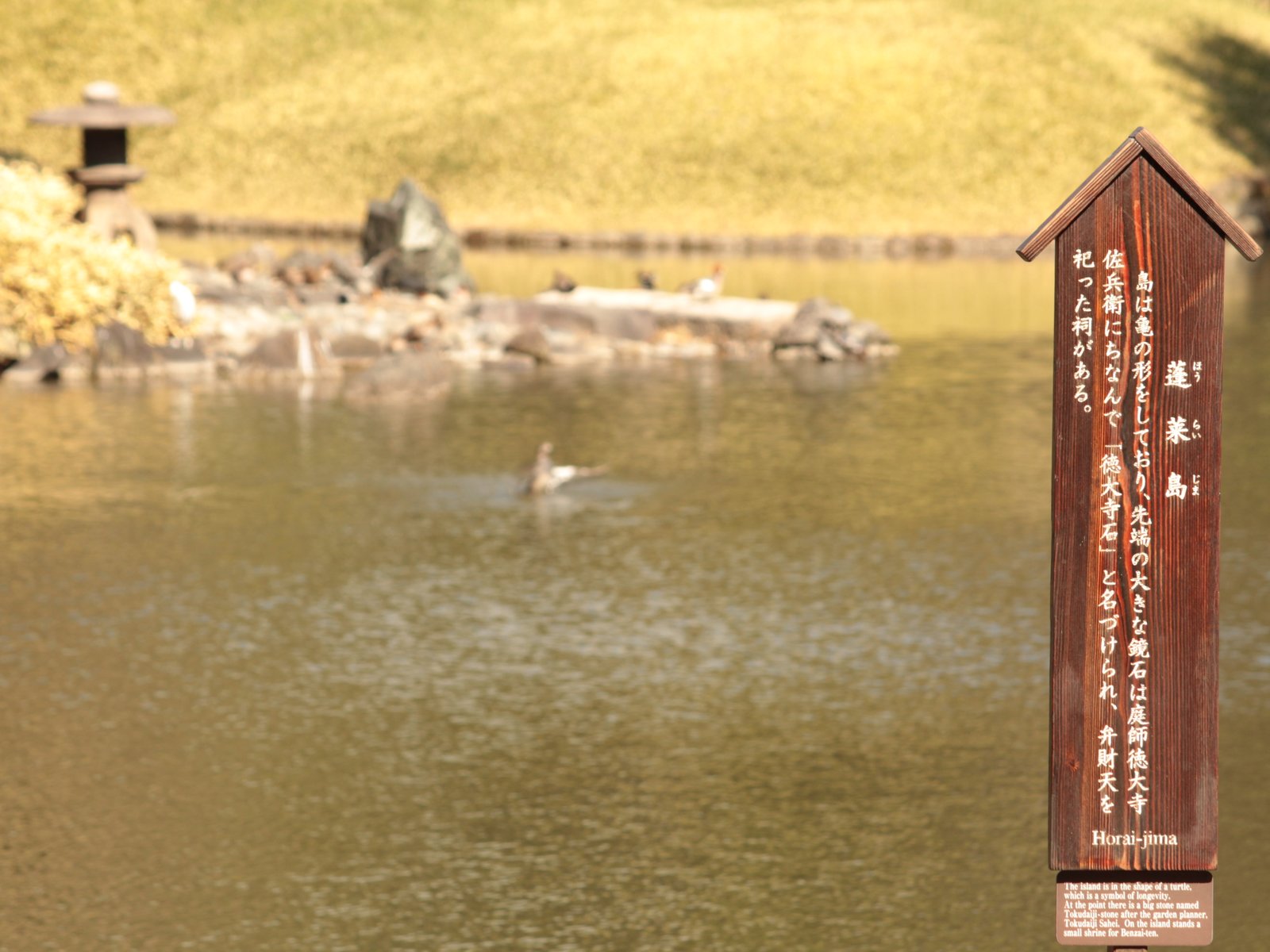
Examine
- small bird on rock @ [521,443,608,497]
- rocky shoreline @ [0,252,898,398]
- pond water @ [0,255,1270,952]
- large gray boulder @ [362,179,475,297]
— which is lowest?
pond water @ [0,255,1270,952]

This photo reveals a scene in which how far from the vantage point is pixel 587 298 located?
1510 inches

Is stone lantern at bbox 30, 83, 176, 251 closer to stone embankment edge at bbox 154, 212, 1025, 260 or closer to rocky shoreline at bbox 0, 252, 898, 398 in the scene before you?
rocky shoreline at bbox 0, 252, 898, 398

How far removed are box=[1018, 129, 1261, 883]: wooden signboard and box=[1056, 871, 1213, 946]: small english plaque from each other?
7 cm

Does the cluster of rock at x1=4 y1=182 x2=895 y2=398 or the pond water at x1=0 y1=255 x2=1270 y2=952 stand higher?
the cluster of rock at x1=4 y1=182 x2=895 y2=398

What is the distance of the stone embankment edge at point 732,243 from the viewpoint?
5738 centimetres

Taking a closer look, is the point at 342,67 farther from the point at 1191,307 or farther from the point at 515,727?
the point at 1191,307

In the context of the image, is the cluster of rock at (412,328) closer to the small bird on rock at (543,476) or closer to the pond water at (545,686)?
the pond water at (545,686)

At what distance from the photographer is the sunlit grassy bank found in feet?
208

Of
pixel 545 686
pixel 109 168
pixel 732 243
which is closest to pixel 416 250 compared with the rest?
pixel 109 168

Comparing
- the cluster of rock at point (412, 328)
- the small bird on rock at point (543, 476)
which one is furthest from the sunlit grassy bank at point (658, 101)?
the small bird on rock at point (543, 476)

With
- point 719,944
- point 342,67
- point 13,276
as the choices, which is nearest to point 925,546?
point 719,944

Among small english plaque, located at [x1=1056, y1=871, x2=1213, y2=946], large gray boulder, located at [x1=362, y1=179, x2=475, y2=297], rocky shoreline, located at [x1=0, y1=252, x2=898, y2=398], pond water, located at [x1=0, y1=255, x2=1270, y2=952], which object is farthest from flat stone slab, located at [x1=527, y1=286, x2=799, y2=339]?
small english plaque, located at [x1=1056, y1=871, x2=1213, y2=946]

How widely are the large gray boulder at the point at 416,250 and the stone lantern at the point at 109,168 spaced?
4951 millimetres

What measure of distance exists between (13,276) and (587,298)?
11.8 m
